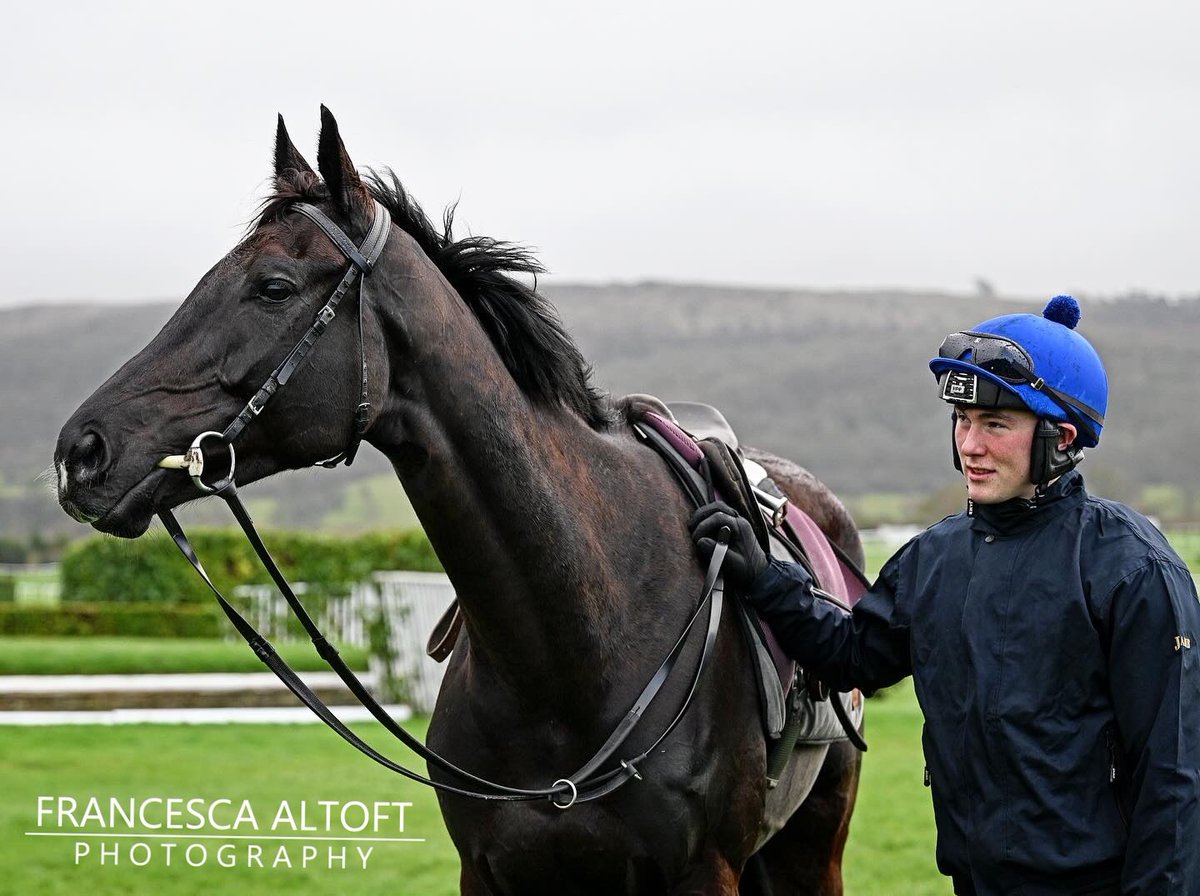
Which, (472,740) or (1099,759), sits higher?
(1099,759)

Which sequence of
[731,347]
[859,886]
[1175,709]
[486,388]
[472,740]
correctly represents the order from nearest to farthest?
[1175,709], [486,388], [472,740], [859,886], [731,347]

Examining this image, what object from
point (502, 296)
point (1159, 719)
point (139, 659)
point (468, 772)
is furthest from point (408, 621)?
point (1159, 719)

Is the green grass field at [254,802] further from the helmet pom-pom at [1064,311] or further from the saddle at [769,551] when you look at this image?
the helmet pom-pom at [1064,311]

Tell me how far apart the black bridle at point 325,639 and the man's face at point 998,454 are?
669 mm

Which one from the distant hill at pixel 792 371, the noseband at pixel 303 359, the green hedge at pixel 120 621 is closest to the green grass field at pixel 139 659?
the green hedge at pixel 120 621

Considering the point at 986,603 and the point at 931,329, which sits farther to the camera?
the point at 931,329

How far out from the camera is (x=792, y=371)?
75125 mm

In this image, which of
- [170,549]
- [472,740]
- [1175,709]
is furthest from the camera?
[170,549]

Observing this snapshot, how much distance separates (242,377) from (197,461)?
18cm

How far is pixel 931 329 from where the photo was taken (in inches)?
3287

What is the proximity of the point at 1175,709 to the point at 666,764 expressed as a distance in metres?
1.07

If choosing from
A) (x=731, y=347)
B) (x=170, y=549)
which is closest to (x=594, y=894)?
(x=170, y=549)

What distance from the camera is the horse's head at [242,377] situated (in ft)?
8.29

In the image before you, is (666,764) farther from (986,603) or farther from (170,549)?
(170,549)
